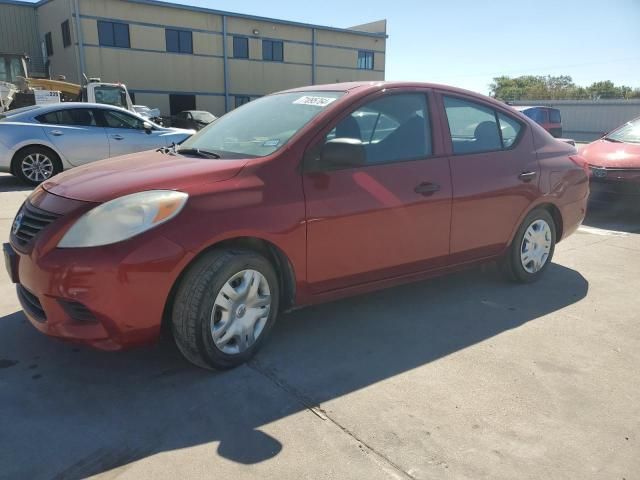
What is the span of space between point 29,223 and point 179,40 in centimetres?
2907

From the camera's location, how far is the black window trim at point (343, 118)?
3.18m

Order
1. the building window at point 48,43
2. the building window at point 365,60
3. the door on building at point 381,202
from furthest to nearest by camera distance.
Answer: the building window at point 365,60
the building window at point 48,43
the door on building at point 381,202

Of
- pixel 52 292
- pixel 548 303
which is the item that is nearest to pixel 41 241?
pixel 52 292

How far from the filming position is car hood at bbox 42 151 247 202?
280 cm

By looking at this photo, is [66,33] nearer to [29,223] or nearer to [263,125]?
[263,125]

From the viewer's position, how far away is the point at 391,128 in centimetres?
364

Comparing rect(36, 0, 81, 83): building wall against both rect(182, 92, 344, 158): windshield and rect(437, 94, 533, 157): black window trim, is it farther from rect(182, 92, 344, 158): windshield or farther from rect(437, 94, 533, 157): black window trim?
rect(437, 94, 533, 157): black window trim

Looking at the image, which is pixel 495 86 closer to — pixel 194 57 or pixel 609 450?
pixel 194 57

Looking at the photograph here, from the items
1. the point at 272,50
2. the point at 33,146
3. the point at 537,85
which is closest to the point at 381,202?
the point at 33,146

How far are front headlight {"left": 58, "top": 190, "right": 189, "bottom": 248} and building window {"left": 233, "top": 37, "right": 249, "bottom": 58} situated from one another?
30.7m

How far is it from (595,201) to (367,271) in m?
5.51

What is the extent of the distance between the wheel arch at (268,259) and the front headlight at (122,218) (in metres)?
0.28

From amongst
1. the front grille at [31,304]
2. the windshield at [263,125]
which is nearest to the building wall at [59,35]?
the windshield at [263,125]

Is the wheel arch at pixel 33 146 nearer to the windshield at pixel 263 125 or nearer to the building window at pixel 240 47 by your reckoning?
the windshield at pixel 263 125
